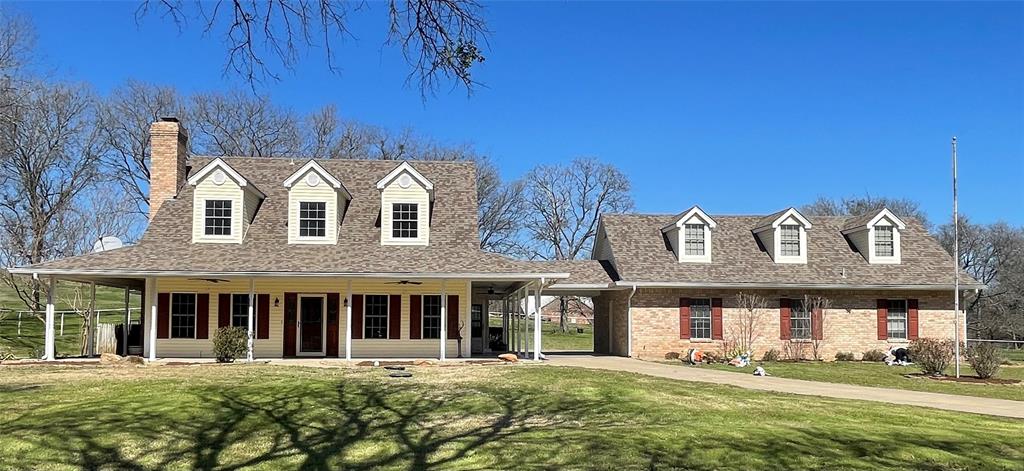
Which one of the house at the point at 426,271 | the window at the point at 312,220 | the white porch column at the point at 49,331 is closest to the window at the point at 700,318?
the house at the point at 426,271

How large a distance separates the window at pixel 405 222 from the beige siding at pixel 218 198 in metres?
4.28

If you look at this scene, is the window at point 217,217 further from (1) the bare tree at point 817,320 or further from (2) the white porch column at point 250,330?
(1) the bare tree at point 817,320

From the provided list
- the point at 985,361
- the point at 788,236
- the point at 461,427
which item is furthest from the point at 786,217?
the point at 461,427

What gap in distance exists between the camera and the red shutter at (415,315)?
2292 centimetres

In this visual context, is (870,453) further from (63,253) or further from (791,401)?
(63,253)

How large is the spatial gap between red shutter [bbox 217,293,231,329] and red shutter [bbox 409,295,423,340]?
16.5 ft

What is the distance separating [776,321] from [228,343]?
17.0 metres

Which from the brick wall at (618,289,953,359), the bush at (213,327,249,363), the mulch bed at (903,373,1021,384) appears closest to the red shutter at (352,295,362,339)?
the bush at (213,327,249,363)

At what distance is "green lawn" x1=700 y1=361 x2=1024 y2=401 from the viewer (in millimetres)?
17219

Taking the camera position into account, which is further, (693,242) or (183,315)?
(693,242)

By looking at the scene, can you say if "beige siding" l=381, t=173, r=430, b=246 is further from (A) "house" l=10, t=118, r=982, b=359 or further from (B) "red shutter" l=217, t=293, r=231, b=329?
(B) "red shutter" l=217, t=293, r=231, b=329

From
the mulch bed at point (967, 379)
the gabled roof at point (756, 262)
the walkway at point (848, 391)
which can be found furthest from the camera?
the gabled roof at point (756, 262)

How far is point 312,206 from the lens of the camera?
23.2 metres

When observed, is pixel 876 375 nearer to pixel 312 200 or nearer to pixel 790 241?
pixel 790 241
